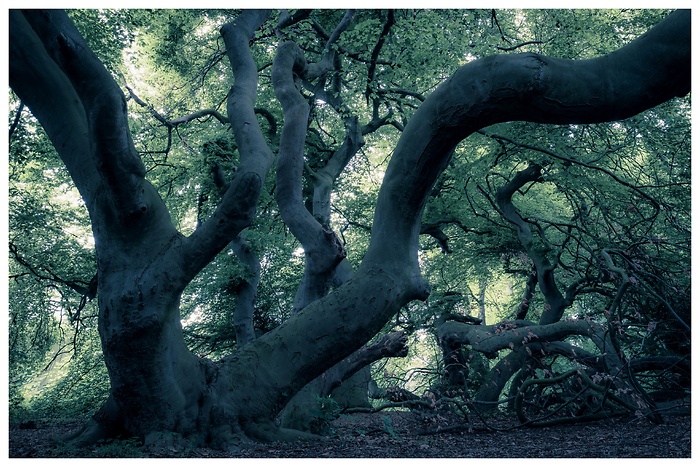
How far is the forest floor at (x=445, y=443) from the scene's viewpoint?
3.98 m

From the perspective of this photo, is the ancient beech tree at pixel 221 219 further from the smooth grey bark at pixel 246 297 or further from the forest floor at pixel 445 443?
the smooth grey bark at pixel 246 297

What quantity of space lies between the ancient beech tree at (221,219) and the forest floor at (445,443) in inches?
11.0

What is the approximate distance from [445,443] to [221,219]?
3.26 metres

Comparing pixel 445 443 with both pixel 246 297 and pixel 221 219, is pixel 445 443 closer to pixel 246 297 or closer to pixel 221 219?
pixel 221 219

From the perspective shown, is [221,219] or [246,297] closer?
[221,219]

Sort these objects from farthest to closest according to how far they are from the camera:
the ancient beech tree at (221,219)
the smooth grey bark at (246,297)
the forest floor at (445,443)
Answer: the smooth grey bark at (246,297) < the forest floor at (445,443) < the ancient beech tree at (221,219)

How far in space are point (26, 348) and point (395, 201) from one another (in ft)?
28.2

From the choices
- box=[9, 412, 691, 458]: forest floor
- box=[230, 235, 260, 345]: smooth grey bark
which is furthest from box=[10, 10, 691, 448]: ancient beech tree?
box=[230, 235, 260, 345]: smooth grey bark

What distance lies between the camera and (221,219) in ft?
13.4

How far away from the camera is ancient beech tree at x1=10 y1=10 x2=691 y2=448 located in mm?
3355

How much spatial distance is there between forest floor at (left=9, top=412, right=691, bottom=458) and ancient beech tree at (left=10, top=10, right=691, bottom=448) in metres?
0.28

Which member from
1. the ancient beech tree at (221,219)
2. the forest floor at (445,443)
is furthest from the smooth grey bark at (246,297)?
the ancient beech tree at (221,219)

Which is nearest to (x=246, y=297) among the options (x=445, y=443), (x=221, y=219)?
(x=445, y=443)

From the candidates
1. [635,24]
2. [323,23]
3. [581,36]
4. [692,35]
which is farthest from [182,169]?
[635,24]
